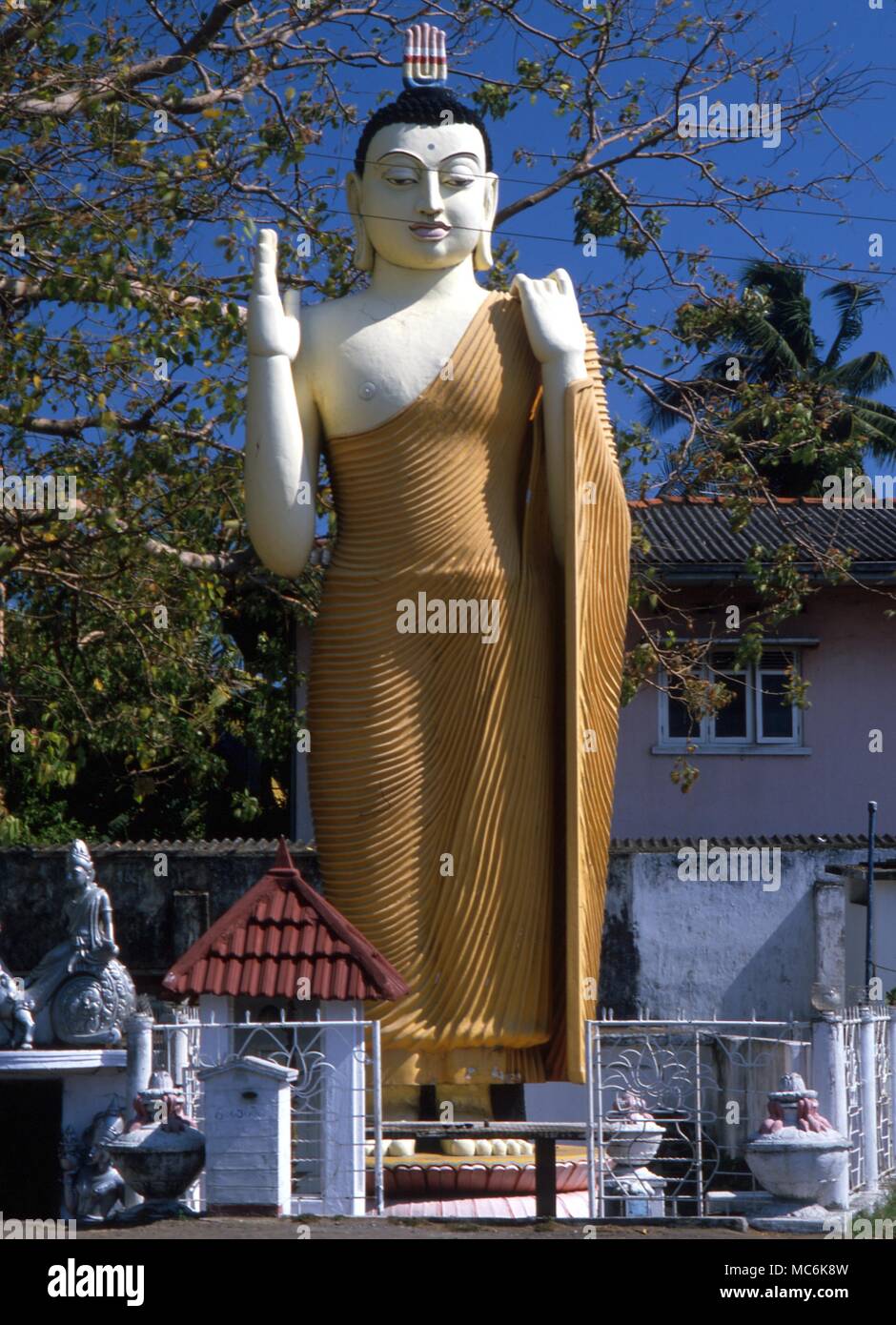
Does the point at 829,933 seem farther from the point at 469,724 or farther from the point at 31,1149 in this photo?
the point at 31,1149

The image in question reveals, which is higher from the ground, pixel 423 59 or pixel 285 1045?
pixel 423 59

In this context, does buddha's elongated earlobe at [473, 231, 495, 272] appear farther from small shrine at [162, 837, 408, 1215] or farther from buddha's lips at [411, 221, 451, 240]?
small shrine at [162, 837, 408, 1215]

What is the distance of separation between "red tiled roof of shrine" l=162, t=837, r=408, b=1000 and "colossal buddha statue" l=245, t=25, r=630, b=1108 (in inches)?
36.8

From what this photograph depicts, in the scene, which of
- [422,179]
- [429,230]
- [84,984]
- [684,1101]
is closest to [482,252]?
[429,230]

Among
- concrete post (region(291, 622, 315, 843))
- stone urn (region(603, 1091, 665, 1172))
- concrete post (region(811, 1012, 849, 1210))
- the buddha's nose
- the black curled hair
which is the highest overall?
the black curled hair

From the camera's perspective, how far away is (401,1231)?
6359 mm

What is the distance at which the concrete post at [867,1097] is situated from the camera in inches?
303

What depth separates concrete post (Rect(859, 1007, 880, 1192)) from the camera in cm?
769

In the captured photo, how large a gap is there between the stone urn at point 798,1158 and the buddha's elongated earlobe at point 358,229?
156 inches

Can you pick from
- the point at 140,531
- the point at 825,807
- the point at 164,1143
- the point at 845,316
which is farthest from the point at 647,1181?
the point at 845,316

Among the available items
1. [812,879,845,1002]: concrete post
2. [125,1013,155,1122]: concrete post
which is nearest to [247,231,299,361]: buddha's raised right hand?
[125,1013,155,1122]: concrete post

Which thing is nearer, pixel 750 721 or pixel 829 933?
pixel 829 933

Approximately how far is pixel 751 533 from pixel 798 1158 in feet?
31.2
